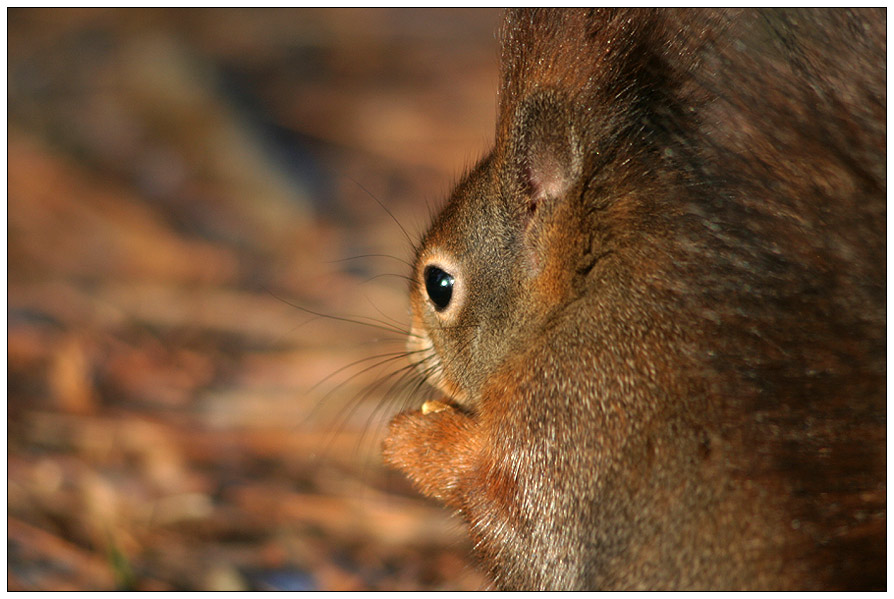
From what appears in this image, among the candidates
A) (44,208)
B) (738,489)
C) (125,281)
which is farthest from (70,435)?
(738,489)

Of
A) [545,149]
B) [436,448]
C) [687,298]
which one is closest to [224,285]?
[436,448]

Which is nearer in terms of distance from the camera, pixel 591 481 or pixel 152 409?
pixel 591 481

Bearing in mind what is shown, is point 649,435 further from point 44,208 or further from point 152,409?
point 44,208

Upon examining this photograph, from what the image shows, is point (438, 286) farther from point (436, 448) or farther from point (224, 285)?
point (224, 285)

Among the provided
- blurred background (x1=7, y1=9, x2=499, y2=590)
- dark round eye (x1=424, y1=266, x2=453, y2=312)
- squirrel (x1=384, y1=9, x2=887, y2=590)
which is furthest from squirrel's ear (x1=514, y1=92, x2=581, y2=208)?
blurred background (x1=7, y1=9, x2=499, y2=590)

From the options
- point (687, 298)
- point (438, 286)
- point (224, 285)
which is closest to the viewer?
point (687, 298)

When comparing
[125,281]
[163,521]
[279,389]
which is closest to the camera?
[163,521]
